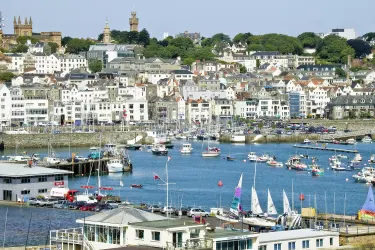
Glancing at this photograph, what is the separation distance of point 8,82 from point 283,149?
35637 millimetres

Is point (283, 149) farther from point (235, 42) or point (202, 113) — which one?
point (235, 42)

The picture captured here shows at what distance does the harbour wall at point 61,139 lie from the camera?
75.3 m

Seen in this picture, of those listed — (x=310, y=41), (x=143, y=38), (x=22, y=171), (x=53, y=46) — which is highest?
(x=143, y=38)

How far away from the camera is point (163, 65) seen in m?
111

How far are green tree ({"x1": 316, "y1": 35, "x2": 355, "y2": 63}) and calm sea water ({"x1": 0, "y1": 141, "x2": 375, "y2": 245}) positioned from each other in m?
61.4

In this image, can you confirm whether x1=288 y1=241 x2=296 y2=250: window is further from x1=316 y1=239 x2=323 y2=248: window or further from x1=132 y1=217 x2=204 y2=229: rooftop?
x1=132 y1=217 x2=204 y2=229: rooftop

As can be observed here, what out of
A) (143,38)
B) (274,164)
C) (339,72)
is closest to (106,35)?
(143,38)

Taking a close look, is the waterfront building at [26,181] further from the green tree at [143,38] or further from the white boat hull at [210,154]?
the green tree at [143,38]

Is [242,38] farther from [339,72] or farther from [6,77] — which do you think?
[6,77]

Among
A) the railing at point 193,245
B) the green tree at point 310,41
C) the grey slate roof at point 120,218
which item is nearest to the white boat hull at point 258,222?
the grey slate roof at point 120,218

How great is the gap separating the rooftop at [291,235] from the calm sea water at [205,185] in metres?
7.26

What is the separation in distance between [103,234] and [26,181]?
1852 cm

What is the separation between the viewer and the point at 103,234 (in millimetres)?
20766

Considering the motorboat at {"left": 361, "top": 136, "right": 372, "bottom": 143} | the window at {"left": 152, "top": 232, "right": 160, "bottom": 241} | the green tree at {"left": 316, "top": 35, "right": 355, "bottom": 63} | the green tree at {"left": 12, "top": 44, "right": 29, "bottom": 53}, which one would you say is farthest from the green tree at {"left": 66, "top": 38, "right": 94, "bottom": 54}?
the window at {"left": 152, "top": 232, "right": 160, "bottom": 241}
